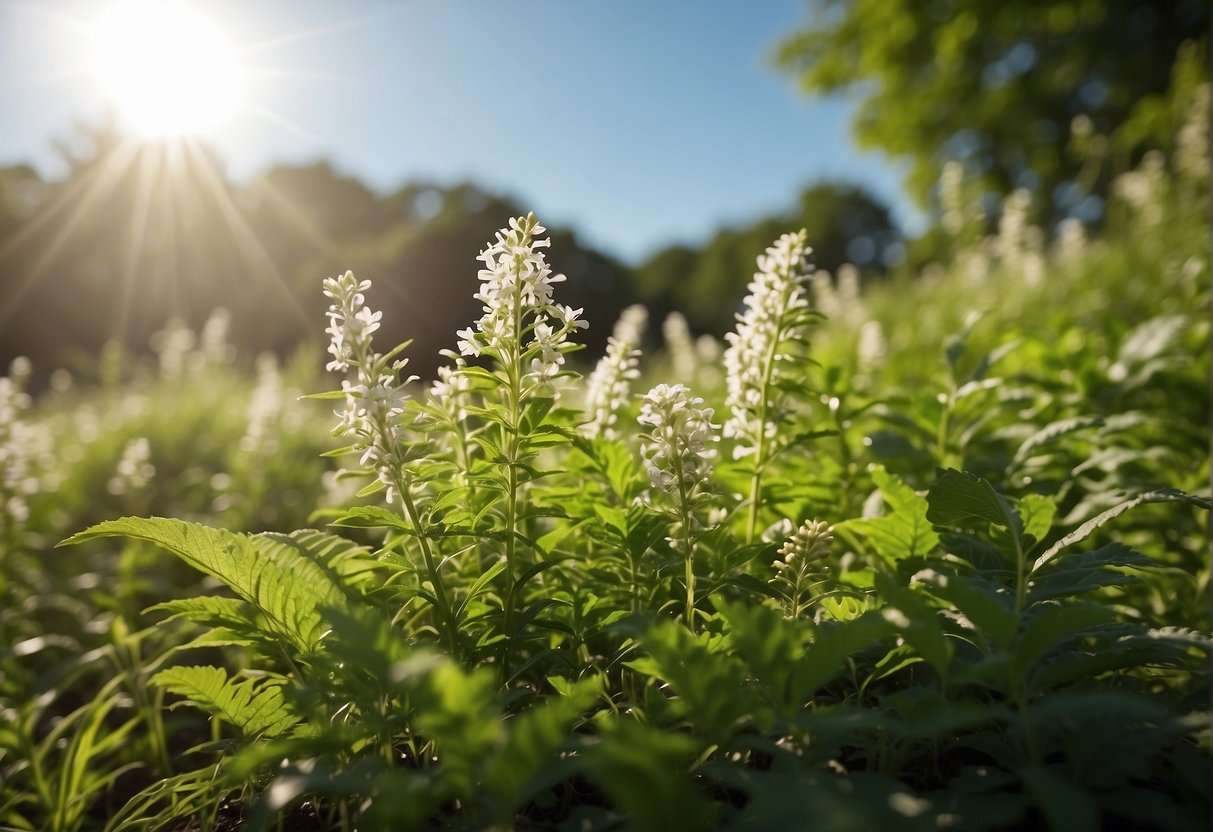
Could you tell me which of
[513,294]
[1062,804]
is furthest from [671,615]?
[1062,804]

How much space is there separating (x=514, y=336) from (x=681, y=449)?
384 mm

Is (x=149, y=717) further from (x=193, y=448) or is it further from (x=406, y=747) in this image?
(x=193, y=448)

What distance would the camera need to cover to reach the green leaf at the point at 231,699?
1333 millimetres

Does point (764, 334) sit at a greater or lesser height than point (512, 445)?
greater

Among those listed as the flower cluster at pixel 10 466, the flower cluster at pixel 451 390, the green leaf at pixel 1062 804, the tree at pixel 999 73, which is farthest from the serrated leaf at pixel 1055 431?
the tree at pixel 999 73

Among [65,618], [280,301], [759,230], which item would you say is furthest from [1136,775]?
[759,230]

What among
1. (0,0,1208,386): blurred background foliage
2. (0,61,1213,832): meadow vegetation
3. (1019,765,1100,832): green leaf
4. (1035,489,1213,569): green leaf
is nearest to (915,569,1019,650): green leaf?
(0,61,1213,832): meadow vegetation

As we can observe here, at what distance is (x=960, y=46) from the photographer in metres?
13.9

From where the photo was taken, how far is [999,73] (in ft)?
51.1

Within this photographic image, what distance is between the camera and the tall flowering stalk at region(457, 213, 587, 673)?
1.40 metres

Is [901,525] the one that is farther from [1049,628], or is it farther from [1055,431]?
[1055,431]

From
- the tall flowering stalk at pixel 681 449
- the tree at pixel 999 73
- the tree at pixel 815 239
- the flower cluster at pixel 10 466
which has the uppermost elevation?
the tree at pixel 815 239

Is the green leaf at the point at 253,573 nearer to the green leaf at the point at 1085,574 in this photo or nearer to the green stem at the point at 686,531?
the green stem at the point at 686,531

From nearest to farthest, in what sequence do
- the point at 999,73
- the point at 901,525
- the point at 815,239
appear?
the point at 901,525 < the point at 999,73 < the point at 815,239
